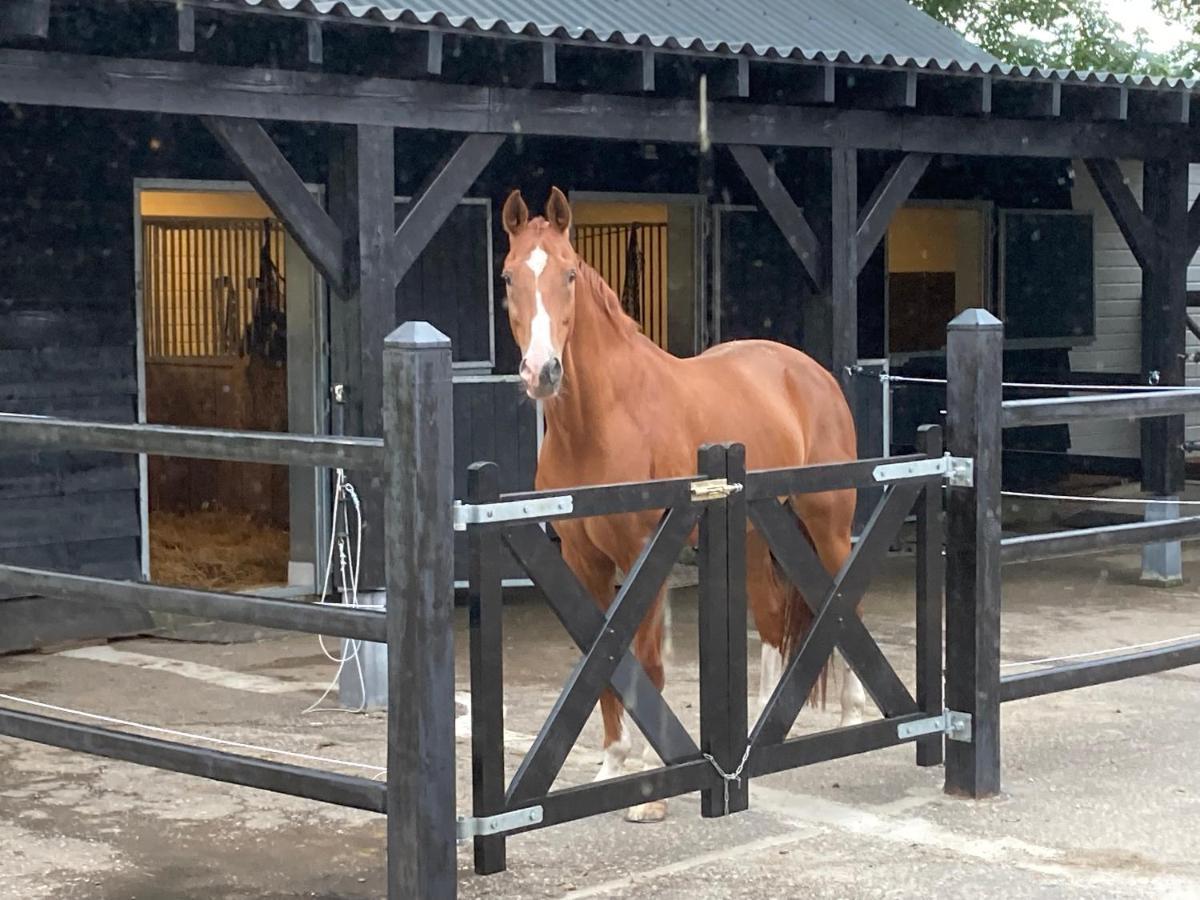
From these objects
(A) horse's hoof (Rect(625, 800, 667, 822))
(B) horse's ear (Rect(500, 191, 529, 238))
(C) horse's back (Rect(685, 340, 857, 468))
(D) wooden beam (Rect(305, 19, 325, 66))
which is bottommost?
(A) horse's hoof (Rect(625, 800, 667, 822))

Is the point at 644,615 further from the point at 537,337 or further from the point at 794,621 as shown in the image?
the point at 794,621

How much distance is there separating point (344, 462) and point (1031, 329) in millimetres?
9716

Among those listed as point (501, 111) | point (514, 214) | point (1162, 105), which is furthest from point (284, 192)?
point (1162, 105)

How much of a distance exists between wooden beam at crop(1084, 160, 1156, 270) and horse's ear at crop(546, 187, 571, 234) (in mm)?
5591

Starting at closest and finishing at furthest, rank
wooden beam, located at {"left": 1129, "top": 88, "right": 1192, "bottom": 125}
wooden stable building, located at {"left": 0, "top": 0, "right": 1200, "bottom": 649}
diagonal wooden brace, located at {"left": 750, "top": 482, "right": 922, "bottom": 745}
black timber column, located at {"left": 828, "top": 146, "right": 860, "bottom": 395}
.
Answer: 1. diagonal wooden brace, located at {"left": 750, "top": 482, "right": 922, "bottom": 745}
2. wooden stable building, located at {"left": 0, "top": 0, "right": 1200, "bottom": 649}
3. black timber column, located at {"left": 828, "top": 146, "right": 860, "bottom": 395}
4. wooden beam, located at {"left": 1129, "top": 88, "right": 1192, "bottom": 125}

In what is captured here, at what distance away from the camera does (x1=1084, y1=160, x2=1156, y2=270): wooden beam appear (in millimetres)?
10219

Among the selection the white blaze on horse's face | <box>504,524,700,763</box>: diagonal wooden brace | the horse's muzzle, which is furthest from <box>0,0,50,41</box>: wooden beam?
<box>504,524,700,763</box>: diagonal wooden brace

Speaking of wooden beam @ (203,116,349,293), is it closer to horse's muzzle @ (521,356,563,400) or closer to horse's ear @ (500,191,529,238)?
horse's ear @ (500,191,529,238)

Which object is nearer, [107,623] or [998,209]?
[107,623]

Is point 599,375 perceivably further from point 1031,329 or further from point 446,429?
point 1031,329

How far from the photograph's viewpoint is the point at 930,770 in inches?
235

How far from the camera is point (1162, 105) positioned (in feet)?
32.5

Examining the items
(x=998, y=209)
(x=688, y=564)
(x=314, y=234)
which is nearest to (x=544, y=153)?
(x=688, y=564)

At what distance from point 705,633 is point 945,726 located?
1.07m
